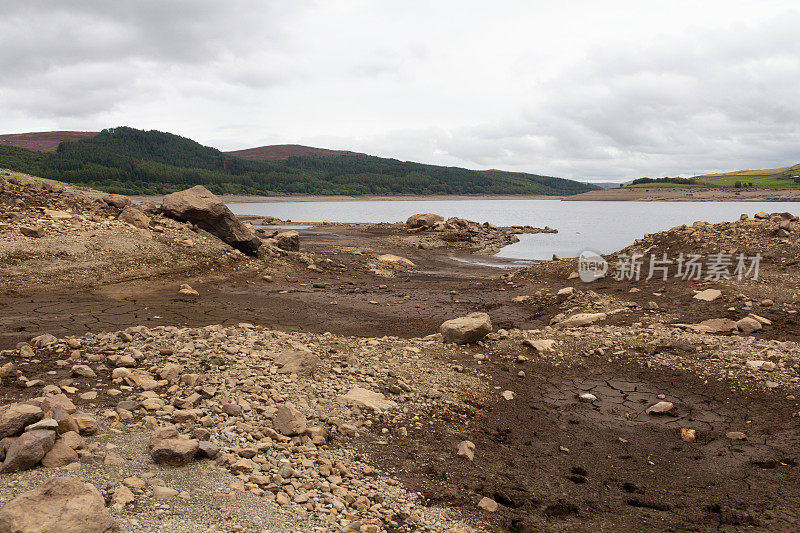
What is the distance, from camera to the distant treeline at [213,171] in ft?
356

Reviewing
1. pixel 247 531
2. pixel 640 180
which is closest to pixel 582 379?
pixel 247 531

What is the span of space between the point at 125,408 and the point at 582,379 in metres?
6.86

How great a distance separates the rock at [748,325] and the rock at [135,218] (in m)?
17.3

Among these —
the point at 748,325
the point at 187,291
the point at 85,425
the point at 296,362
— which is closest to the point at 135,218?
the point at 187,291

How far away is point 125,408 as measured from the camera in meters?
5.15

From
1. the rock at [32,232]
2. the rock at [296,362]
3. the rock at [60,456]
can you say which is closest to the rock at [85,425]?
the rock at [60,456]

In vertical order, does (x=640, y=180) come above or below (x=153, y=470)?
above

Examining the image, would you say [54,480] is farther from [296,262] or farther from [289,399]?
[296,262]

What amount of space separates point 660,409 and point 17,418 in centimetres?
769

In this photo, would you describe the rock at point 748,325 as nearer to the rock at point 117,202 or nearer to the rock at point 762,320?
the rock at point 762,320

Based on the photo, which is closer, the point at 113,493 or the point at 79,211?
the point at 113,493

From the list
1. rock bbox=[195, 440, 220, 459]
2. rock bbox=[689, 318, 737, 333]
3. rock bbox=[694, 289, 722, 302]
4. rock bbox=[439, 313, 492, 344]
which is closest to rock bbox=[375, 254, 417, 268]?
rock bbox=[694, 289, 722, 302]

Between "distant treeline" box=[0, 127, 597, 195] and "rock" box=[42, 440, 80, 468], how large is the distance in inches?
4207

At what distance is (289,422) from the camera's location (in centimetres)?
518
